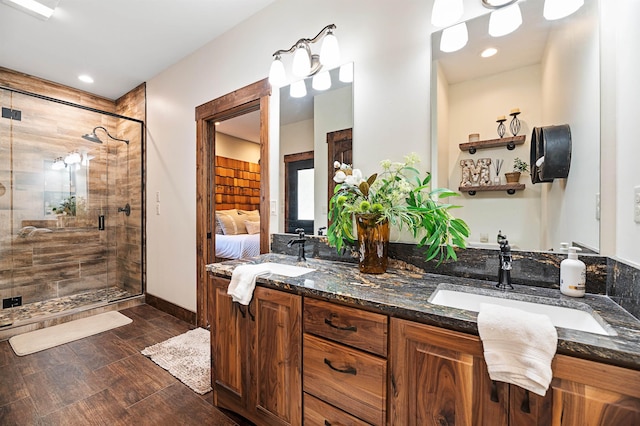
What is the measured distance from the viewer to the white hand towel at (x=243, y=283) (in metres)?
1.42

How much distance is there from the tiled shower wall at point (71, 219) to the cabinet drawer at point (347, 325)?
10.9 ft

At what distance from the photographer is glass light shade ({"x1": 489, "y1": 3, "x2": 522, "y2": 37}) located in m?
1.31

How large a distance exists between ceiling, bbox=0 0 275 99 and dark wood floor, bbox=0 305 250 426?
2.85m

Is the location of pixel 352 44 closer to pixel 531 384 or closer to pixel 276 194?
pixel 276 194

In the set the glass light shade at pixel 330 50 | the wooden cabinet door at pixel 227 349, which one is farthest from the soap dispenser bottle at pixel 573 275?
the glass light shade at pixel 330 50

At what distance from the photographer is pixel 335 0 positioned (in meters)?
1.88

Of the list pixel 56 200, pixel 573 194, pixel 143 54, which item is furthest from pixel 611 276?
pixel 56 200

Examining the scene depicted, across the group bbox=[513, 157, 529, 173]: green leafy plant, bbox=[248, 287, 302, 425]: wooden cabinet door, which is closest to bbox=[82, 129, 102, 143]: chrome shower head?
bbox=[248, 287, 302, 425]: wooden cabinet door

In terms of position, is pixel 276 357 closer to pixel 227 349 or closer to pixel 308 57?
pixel 227 349

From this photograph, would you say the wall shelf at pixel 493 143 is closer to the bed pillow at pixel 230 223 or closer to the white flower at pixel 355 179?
the white flower at pixel 355 179

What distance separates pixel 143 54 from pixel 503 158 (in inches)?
138

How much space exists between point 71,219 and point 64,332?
5.03ft

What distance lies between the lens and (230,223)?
15.2ft

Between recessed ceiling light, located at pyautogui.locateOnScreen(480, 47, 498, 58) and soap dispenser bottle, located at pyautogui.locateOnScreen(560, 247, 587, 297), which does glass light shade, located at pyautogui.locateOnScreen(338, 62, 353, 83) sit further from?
soap dispenser bottle, located at pyautogui.locateOnScreen(560, 247, 587, 297)
